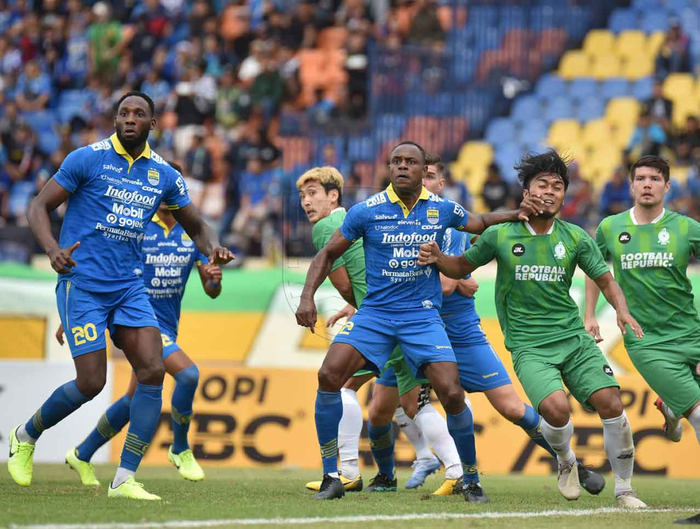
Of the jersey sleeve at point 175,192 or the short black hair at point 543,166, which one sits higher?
the short black hair at point 543,166

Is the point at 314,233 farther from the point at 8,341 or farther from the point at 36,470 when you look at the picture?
the point at 8,341

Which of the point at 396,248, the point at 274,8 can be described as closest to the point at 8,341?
the point at 396,248

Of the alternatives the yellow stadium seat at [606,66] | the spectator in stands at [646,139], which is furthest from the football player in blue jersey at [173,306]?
the yellow stadium seat at [606,66]

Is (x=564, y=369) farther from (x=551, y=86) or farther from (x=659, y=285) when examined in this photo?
(x=551, y=86)

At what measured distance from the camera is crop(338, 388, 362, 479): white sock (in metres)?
9.43

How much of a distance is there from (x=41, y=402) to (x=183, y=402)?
11.8ft

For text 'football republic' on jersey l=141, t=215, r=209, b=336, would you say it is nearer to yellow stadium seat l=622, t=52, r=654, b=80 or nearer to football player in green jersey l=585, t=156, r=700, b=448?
football player in green jersey l=585, t=156, r=700, b=448

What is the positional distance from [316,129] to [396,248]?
1112 cm

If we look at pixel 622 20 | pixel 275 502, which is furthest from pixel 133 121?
pixel 622 20

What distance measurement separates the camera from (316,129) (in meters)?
19.0

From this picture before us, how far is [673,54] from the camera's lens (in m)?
19.9

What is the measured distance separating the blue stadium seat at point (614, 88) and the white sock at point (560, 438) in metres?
13.5

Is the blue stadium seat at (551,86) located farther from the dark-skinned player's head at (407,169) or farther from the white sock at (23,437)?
the white sock at (23,437)

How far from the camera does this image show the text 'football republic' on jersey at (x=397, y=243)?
812cm
